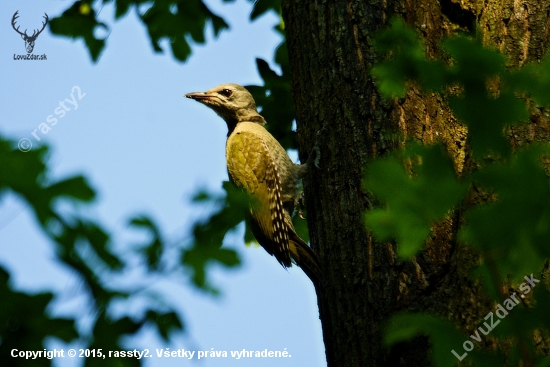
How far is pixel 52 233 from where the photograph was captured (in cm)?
151

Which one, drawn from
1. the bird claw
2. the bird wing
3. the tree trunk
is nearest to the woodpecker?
the bird wing

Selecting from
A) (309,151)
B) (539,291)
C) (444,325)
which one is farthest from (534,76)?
(309,151)

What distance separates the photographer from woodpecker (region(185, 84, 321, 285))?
5281mm

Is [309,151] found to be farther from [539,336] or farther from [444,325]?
[444,325]

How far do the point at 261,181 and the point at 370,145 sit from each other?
8.46 feet

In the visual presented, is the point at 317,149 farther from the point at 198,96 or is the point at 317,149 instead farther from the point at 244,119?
the point at 198,96

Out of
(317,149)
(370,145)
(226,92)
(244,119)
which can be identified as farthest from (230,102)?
(370,145)

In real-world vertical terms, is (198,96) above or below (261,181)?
above

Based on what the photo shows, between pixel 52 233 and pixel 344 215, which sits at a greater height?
pixel 344 215

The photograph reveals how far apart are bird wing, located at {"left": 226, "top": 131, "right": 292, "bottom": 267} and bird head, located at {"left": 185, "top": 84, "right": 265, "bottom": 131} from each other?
0.22 meters

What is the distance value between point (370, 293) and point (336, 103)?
42.3 inches

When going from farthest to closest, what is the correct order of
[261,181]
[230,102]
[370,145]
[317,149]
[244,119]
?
[230,102], [244,119], [261,181], [317,149], [370,145]

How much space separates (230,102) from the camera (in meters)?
6.34

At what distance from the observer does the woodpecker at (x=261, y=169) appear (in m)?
5.28
